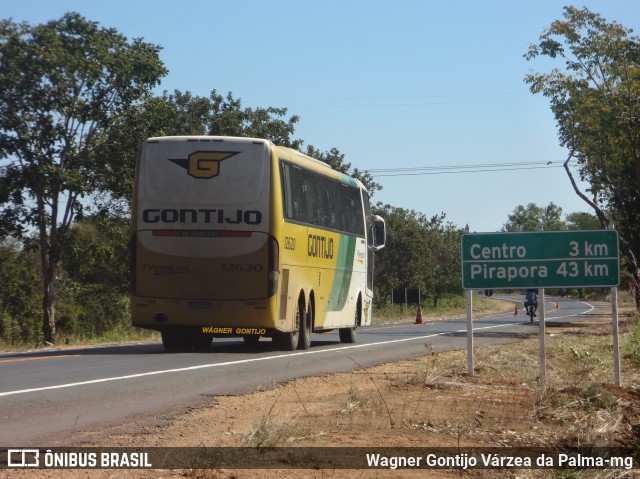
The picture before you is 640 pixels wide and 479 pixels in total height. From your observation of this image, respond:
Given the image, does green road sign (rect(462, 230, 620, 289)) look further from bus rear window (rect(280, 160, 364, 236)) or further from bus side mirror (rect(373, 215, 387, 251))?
bus side mirror (rect(373, 215, 387, 251))

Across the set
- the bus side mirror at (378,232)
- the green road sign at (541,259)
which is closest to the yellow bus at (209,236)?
the green road sign at (541,259)

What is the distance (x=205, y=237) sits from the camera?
21.3 m

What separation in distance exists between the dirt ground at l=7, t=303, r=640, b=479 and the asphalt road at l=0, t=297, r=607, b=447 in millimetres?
450

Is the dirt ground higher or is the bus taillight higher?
the bus taillight

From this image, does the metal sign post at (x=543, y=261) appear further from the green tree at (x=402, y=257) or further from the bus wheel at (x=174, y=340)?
the green tree at (x=402, y=257)

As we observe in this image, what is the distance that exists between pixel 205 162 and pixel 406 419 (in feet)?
35.9

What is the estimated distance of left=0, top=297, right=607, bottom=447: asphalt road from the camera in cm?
1098

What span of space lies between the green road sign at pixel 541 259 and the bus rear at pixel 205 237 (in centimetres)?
609

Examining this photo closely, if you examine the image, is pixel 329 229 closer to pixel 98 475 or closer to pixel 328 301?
pixel 328 301

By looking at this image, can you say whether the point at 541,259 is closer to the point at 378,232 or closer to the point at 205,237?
the point at 205,237

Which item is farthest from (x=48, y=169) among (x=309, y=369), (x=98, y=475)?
(x=98, y=475)

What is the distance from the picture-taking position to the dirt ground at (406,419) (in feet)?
30.2

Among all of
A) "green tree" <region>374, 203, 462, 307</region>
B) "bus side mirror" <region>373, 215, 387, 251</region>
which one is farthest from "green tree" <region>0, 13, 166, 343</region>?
"green tree" <region>374, 203, 462, 307</region>

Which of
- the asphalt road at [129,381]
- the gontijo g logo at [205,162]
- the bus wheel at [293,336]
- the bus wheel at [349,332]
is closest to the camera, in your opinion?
the asphalt road at [129,381]
